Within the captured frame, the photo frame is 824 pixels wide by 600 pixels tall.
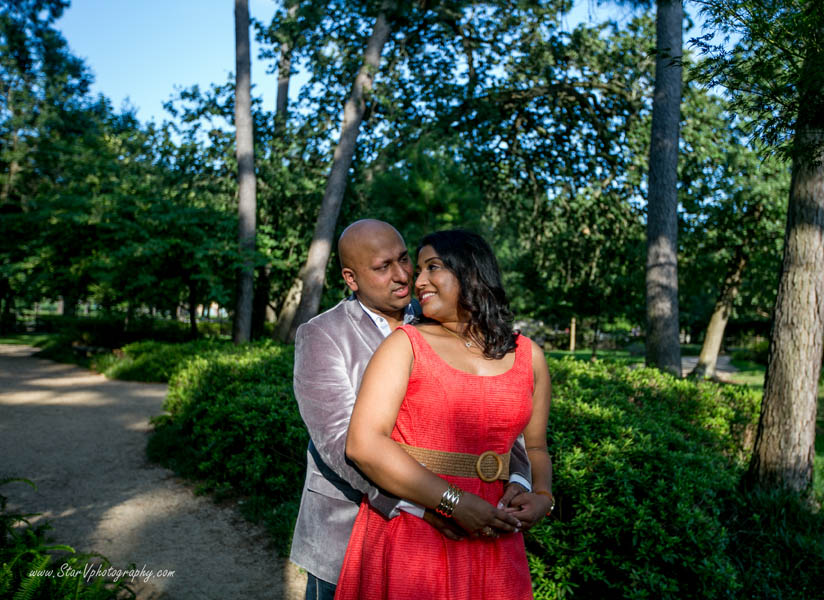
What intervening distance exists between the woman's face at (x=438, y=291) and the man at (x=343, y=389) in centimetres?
31

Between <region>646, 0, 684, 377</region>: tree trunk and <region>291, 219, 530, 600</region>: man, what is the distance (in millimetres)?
7090

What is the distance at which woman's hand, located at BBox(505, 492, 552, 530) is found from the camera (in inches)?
70.3

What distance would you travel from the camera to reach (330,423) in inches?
75.2

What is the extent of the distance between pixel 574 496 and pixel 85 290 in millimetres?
16236

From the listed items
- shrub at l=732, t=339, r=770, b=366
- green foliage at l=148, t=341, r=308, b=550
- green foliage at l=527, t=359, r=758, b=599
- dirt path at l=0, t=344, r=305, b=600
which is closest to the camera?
green foliage at l=527, t=359, r=758, b=599

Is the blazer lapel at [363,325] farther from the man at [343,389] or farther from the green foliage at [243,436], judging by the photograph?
the green foliage at [243,436]

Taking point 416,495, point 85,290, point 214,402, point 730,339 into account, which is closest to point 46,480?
point 214,402

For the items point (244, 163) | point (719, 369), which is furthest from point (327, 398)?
point (719, 369)

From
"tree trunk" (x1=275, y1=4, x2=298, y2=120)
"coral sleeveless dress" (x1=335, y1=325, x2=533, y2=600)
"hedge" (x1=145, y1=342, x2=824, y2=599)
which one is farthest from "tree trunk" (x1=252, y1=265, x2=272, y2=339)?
"coral sleeveless dress" (x1=335, y1=325, x2=533, y2=600)

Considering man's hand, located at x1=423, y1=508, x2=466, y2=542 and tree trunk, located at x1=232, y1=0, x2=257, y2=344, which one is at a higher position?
tree trunk, located at x1=232, y1=0, x2=257, y2=344

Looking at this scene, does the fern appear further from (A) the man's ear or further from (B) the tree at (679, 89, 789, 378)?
(B) the tree at (679, 89, 789, 378)

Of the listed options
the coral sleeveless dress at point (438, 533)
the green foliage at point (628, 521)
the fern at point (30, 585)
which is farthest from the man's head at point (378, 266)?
the green foliage at point (628, 521)

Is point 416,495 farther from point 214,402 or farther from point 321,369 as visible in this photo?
point 214,402

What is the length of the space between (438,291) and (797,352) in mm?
4652
